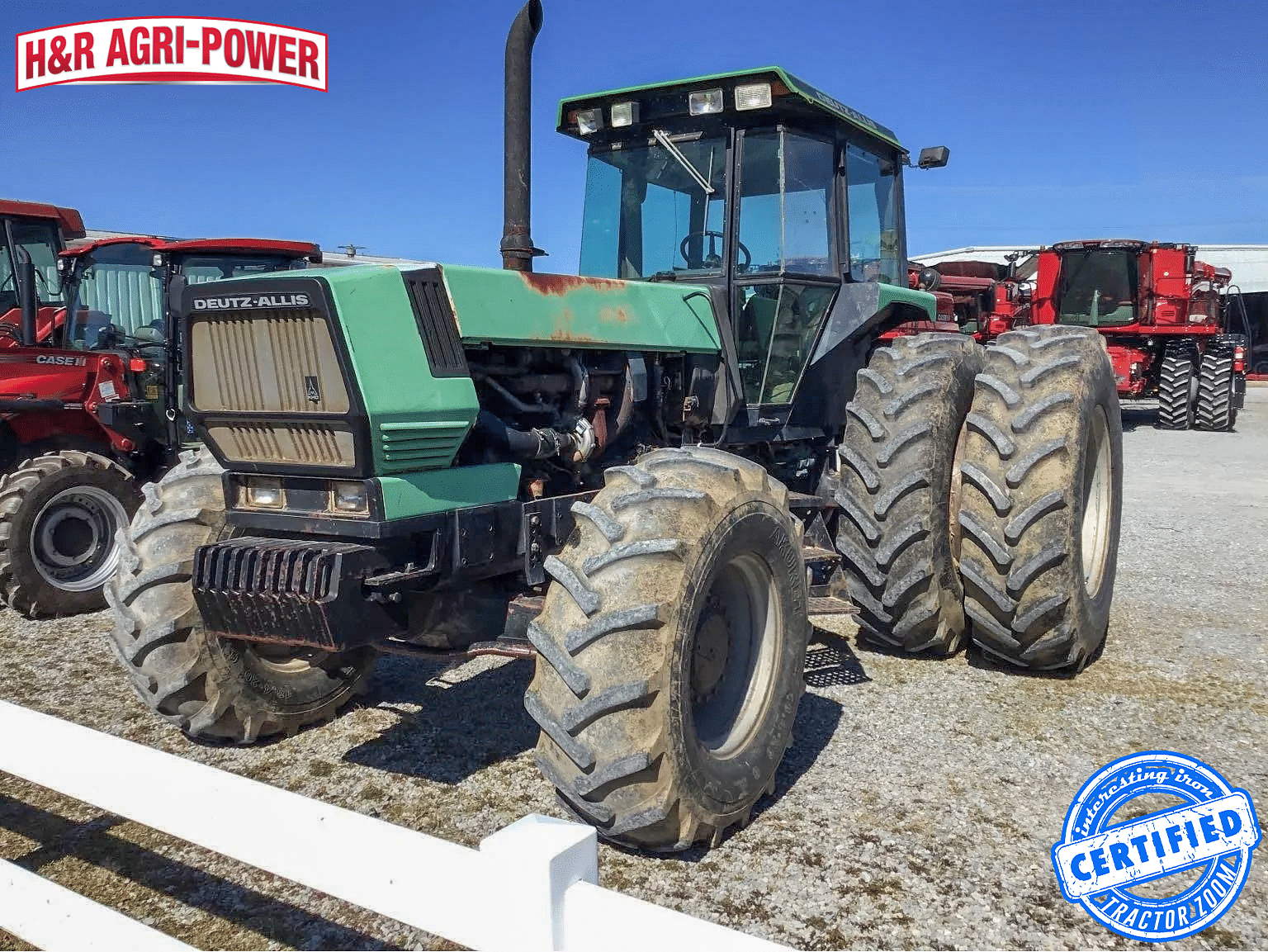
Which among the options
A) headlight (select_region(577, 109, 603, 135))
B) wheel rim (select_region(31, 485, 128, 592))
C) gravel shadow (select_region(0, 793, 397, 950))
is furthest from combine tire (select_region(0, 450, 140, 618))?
headlight (select_region(577, 109, 603, 135))

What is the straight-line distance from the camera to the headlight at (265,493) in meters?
3.40

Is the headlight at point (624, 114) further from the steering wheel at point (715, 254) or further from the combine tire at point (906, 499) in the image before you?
the combine tire at point (906, 499)

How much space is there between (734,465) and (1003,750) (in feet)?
5.18

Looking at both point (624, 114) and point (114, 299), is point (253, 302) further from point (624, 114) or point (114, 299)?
point (114, 299)

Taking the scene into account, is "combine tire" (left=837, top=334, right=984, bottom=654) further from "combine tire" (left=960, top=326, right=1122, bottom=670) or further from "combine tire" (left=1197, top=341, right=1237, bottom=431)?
"combine tire" (left=1197, top=341, right=1237, bottom=431)

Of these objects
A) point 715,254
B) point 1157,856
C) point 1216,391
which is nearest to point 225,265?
point 715,254

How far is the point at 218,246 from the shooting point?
790cm

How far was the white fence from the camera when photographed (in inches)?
60.5

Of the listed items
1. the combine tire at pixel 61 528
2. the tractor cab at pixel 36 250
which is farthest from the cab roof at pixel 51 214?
the combine tire at pixel 61 528

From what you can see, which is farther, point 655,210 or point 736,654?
point 655,210

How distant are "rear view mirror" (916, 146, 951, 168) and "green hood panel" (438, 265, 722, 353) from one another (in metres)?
2.03

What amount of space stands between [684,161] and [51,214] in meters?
6.98

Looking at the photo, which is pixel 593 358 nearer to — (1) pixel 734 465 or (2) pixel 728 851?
(1) pixel 734 465

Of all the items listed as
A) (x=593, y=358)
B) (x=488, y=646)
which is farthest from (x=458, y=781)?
(x=593, y=358)
